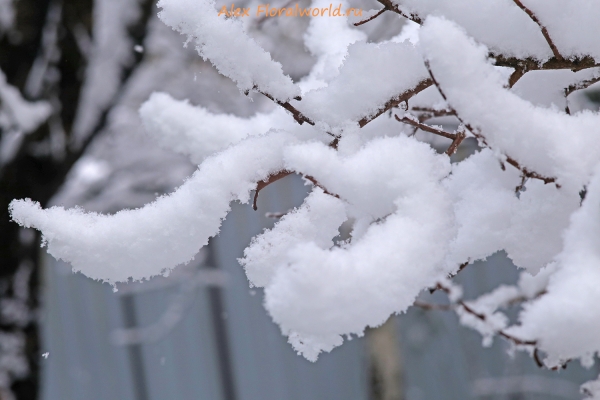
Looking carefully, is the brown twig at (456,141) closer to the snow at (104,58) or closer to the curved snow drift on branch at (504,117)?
the curved snow drift on branch at (504,117)

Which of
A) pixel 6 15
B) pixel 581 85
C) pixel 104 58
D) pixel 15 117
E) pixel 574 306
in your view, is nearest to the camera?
pixel 574 306

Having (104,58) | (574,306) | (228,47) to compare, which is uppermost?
(104,58)

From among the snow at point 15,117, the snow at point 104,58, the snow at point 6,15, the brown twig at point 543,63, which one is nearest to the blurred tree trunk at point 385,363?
the snow at point 104,58

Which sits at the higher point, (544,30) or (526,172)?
(544,30)

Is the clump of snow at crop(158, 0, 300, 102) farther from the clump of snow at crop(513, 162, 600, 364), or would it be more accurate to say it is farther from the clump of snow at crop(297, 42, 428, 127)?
the clump of snow at crop(513, 162, 600, 364)

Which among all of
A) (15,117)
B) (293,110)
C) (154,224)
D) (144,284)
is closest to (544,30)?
(293,110)

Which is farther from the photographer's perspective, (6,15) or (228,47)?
(6,15)

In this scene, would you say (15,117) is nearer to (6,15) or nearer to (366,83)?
(6,15)

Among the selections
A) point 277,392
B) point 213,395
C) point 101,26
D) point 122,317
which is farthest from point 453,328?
point 101,26
